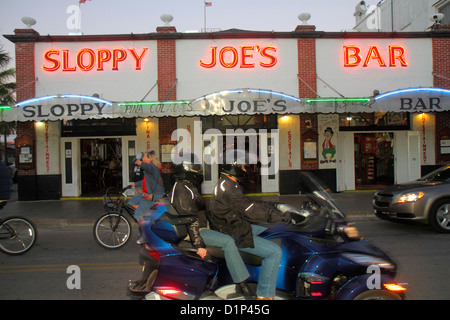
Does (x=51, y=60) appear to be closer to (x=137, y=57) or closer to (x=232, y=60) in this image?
(x=137, y=57)

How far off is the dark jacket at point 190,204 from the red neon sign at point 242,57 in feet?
35.3

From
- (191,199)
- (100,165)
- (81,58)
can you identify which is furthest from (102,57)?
(191,199)

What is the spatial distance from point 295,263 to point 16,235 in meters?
5.57

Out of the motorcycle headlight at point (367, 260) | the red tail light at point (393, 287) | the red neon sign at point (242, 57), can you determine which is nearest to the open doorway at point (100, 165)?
the red neon sign at point (242, 57)

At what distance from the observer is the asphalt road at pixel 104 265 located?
Result: 15.5ft

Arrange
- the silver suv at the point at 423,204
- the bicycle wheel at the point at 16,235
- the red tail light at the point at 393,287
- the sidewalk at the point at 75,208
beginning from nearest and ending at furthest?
1. the red tail light at the point at 393,287
2. the bicycle wheel at the point at 16,235
3. the silver suv at the point at 423,204
4. the sidewalk at the point at 75,208

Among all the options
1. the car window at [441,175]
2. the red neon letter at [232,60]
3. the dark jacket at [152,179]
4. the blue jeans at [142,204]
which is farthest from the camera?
the red neon letter at [232,60]

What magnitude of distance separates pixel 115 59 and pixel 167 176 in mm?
4884

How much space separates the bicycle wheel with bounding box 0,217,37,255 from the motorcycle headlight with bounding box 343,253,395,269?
592 cm

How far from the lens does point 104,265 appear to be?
19.4 ft

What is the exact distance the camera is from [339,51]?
1406 centimetres

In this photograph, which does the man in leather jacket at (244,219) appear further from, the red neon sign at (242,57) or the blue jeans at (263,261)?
the red neon sign at (242,57)

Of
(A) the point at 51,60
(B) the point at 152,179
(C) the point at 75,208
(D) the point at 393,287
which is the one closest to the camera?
(D) the point at 393,287

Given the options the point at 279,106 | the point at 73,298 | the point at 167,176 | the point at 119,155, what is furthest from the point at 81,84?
the point at 73,298
